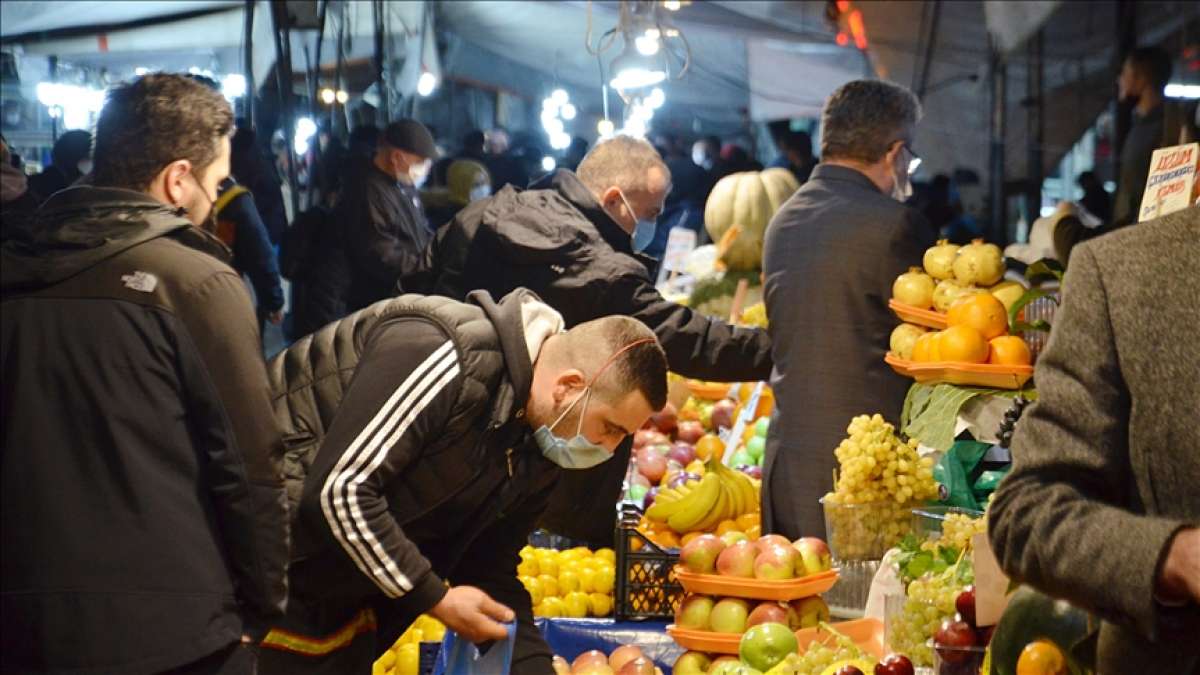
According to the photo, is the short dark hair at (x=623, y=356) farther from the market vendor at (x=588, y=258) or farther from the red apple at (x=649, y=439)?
the red apple at (x=649, y=439)

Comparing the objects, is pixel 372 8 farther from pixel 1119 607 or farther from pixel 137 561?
pixel 1119 607

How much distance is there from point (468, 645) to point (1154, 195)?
1.72m

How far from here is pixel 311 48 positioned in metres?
11.4

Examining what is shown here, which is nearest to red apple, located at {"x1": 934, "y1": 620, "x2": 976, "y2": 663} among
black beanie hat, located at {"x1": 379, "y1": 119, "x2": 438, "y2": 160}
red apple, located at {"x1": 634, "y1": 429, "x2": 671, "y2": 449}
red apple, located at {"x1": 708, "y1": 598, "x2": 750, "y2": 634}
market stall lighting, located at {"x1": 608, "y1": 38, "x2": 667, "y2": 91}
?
red apple, located at {"x1": 708, "y1": 598, "x2": 750, "y2": 634}

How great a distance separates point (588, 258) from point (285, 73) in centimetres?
538

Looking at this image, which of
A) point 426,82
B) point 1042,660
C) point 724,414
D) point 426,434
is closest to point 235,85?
point 426,82

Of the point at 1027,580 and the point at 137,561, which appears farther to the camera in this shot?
the point at 137,561

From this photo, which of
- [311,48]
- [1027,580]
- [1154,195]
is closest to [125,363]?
[1027,580]

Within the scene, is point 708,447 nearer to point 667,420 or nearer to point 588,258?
point 667,420

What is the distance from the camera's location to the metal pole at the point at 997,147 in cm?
1330

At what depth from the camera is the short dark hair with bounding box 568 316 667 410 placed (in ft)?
11.4

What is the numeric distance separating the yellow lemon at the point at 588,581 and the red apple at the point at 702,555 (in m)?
0.82

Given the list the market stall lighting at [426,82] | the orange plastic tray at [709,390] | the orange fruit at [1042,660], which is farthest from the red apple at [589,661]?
the market stall lighting at [426,82]

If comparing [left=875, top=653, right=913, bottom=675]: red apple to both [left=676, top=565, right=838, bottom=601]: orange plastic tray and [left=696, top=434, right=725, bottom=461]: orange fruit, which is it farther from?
[left=696, top=434, right=725, bottom=461]: orange fruit
